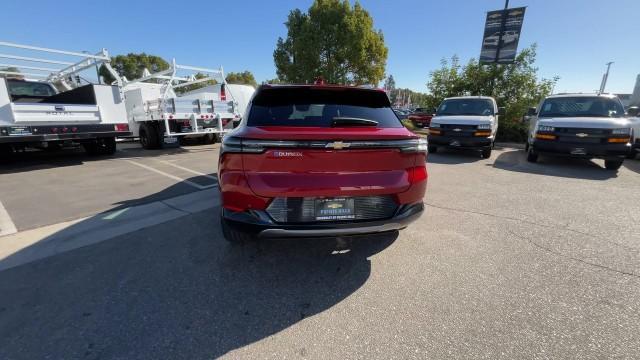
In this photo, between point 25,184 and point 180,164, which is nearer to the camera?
point 25,184

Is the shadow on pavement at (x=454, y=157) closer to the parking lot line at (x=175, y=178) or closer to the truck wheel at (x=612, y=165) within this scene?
the truck wheel at (x=612, y=165)

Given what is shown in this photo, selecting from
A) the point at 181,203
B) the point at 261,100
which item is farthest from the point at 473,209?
the point at 181,203

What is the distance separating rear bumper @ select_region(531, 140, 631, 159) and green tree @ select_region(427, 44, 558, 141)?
7.50 meters

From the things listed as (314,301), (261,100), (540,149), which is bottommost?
(314,301)

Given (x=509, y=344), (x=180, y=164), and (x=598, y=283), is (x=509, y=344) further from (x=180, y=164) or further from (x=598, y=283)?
(x=180, y=164)

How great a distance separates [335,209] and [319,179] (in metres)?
0.28

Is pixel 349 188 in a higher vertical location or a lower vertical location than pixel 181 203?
higher

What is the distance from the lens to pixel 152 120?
31.1 ft

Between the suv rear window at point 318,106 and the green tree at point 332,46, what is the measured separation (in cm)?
2333

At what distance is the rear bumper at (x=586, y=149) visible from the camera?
21.3ft

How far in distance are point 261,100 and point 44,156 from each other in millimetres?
9413

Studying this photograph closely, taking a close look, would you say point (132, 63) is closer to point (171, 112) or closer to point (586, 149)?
point (171, 112)

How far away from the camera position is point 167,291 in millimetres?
2402

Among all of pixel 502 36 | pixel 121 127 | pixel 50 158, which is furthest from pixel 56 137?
pixel 502 36
